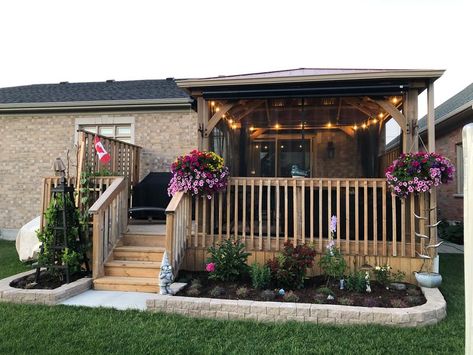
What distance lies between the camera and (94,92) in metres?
10.9

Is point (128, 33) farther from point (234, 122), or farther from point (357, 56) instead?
point (357, 56)

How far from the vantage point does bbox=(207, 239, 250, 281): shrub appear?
491 centimetres

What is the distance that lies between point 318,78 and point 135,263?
13.2ft

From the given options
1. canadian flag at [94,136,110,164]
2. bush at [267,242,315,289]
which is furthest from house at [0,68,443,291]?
bush at [267,242,315,289]

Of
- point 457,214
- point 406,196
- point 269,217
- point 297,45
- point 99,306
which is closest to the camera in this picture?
point 99,306

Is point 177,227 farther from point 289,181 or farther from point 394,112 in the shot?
point 394,112

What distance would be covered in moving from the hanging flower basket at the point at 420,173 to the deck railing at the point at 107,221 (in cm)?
427

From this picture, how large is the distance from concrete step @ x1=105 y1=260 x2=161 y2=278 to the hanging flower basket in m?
3.69

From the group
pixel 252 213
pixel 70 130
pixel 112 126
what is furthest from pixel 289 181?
pixel 70 130

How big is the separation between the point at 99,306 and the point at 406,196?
172 inches

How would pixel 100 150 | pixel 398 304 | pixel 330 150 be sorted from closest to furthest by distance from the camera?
pixel 398 304, pixel 100 150, pixel 330 150

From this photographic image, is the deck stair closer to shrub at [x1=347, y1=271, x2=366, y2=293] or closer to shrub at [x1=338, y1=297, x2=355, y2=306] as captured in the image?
shrub at [x1=338, y1=297, x2=355, y2=306]

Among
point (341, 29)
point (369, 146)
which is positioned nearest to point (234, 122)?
point (369, 146)

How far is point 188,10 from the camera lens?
1108 centimetres
